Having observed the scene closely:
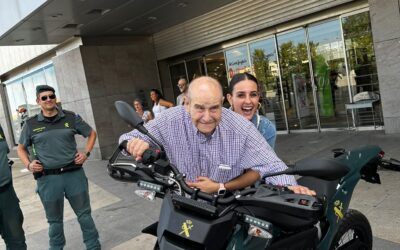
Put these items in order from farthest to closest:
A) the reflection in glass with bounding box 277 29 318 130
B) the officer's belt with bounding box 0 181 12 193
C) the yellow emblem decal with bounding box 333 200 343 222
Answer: the reflection in glass with bounding box 277 29 318 130 < the officer's belt with bounding box 0 181 12 193 < the yellow emblem decal with bounding box 333 200 343 222

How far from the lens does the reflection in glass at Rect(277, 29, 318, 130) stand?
10234 mm

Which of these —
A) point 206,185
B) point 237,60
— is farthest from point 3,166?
point 237,60

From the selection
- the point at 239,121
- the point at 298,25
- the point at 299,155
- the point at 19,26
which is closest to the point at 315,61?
the point at 298,25

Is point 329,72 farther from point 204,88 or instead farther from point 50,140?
point 204,88

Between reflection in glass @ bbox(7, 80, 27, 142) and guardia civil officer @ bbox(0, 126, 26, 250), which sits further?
reflection in glass @ bbox(7, 80, 27, 142)

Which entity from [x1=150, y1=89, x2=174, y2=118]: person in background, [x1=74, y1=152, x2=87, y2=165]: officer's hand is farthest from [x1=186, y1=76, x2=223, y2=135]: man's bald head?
[x1=150, y1=89, x2=174, y2=118]: person in background

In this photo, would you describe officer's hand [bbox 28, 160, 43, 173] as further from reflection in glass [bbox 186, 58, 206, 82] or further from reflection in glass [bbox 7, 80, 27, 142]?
reflection in glass [bbox 7, 80, 27, 142]

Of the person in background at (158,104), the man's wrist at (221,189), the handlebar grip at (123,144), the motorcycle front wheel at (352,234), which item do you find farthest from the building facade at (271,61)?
the handlebar grip at (123,144)

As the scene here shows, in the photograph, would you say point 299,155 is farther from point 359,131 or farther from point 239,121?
point 239,121

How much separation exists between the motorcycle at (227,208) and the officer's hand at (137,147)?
0.13ft

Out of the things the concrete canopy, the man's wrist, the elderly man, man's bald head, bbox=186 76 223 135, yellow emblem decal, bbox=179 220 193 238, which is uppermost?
the concrete canopy

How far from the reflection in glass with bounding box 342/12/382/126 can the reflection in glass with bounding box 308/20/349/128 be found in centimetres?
20

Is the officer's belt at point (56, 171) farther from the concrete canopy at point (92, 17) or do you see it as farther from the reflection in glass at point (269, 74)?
the reflection in glass at point (269, 74)

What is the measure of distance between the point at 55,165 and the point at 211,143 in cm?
269
